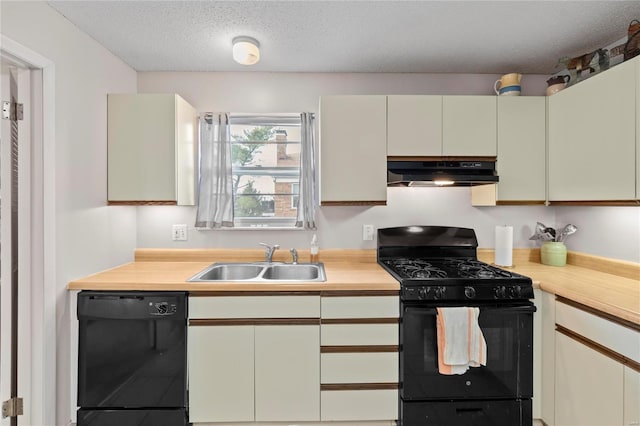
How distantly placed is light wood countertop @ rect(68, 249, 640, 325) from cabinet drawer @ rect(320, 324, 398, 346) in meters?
0.22

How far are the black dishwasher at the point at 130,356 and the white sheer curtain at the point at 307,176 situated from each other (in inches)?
41.2

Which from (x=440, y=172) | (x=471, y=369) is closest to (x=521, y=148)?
(x=440, y=172)

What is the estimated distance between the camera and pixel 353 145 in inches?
86.6

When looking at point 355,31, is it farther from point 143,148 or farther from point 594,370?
point 594,370

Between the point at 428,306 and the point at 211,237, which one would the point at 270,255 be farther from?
the point at 428,306

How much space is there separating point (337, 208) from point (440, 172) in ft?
2.68

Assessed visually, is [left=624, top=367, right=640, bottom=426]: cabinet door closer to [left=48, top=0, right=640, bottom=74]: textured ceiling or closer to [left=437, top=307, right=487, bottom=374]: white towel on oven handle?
[left=437, top=307, right=487, bottom=374]: white towel on oven handle

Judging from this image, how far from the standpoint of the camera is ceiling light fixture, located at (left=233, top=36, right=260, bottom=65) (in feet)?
6.52

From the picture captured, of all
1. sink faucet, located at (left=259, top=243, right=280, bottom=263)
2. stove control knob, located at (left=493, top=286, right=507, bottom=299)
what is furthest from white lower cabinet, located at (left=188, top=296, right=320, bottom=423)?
stove control knob, located at (left=493, top=286, right=507, bottom=299)

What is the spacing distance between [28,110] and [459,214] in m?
2.87

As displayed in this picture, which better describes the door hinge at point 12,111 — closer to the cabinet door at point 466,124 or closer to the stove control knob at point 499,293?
the cabinet door at point 466,124

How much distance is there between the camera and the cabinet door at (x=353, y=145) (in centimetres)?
219

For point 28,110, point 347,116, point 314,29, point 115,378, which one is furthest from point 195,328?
point 314,29

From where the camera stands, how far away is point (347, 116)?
2197 millimetres
